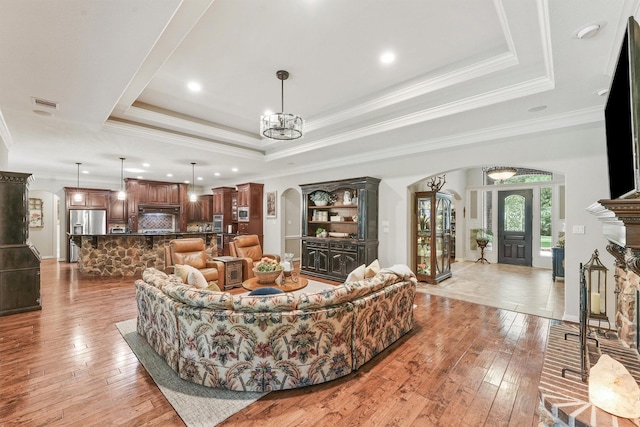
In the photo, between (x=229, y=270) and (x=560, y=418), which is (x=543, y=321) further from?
(x=229, y=270)

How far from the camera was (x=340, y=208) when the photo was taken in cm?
676

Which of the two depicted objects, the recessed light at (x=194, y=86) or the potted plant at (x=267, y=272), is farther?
the potted plant at (x=267, y=272)

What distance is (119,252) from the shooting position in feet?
22.1

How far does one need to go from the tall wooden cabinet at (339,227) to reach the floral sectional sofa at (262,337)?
3.30 m

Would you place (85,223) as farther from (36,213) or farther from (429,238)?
(429,238)

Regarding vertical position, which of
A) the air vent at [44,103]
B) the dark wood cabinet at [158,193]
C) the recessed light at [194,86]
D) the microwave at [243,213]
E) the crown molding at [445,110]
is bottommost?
the microwave at [243,213]

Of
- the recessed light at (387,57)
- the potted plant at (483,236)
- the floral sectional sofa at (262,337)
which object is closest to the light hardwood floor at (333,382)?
the floral sectional sofa at (262,337)

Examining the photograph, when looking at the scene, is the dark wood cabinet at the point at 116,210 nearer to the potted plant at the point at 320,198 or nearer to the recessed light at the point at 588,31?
the potted plant at the point at 320,198

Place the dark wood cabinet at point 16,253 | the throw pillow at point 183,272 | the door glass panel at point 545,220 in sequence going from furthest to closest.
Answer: the door glass panel at point 545,220, the dark wood cabinet at point 16,253, the throw pillow at point 183,272

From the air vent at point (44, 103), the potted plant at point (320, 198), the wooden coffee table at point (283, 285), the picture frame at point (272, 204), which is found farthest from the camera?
the picture frame at point (272, 204)

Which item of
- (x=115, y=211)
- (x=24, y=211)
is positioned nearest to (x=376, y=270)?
(x=24, y=211)

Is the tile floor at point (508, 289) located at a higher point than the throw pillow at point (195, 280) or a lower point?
lower

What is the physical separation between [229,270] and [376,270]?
10.3ft

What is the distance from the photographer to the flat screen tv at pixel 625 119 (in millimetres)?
1496
